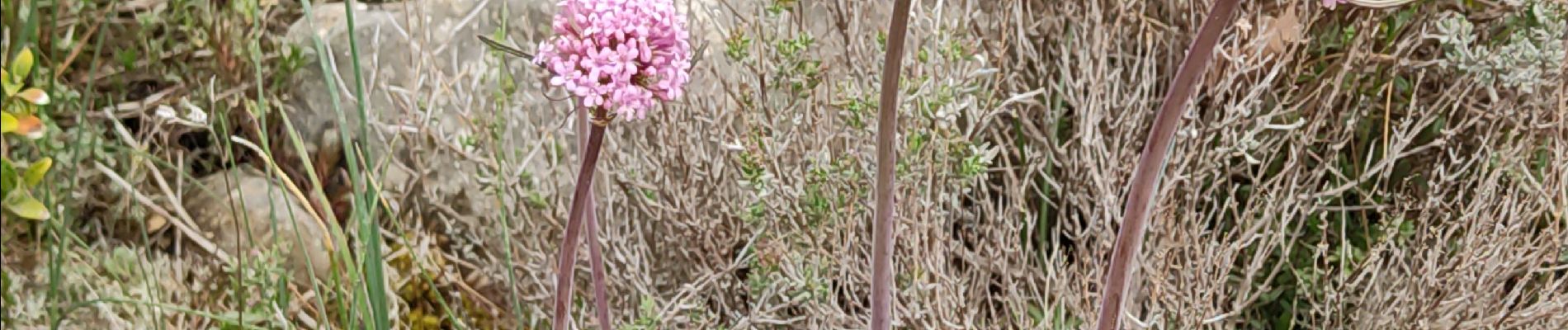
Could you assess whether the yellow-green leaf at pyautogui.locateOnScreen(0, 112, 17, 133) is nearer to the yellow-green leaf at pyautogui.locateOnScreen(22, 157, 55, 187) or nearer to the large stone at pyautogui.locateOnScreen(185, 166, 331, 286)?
the yellow-green leaf at pyautogui.locateOnScreen(22, 157, 55, 187)

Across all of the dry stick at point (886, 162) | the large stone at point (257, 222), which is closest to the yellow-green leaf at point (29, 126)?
the dry stick at point (886, 162)

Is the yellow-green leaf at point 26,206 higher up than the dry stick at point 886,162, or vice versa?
the dry stick at point 886,162

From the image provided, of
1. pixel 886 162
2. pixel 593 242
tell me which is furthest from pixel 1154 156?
pixel 593 242

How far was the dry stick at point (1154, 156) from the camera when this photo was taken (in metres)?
0.71

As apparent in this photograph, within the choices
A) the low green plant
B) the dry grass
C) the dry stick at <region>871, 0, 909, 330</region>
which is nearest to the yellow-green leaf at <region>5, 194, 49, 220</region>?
the low green plant

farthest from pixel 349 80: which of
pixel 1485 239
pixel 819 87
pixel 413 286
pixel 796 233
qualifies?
pixel 1485 239

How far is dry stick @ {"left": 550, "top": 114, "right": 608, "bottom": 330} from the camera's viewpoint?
3.03 feet

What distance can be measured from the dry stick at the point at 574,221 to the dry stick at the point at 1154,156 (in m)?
0.31

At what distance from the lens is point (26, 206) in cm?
112

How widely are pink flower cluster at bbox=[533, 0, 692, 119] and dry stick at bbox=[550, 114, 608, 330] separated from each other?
2 centimetres

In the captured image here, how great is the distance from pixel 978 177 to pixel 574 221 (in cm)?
92

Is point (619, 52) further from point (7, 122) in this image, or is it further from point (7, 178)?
point (7, 178)

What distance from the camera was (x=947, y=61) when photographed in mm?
1549

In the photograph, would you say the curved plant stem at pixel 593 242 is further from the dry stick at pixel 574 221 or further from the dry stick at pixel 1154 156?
the dry stick at pixel 1154 156
